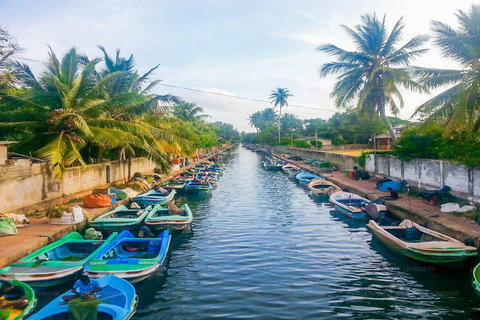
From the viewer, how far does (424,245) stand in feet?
33.2

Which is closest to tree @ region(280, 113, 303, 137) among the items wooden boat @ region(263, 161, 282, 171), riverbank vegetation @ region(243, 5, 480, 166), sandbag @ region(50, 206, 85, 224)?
wooden boat @ region(263, 161, 282, 171)

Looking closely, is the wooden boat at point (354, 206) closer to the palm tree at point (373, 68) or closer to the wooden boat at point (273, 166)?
the palm tree at point (373, 68)

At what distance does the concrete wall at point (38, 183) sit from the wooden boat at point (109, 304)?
8.21m

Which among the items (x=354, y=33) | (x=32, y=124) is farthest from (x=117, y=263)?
(x=354, y=33)

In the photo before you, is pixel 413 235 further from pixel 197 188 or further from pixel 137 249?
pixel 197 188

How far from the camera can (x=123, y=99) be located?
1898cm

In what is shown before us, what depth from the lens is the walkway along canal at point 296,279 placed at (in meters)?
7.80

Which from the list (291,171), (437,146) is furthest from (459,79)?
(291,171)

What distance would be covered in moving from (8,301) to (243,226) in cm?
961

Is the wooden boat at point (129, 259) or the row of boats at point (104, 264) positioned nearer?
the row of boats at point (104, 264)

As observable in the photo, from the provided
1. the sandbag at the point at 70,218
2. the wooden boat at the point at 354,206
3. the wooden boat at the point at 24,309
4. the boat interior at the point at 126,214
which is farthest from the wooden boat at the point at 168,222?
the wooden boat at the point at 354,206

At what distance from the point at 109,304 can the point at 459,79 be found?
18.1m

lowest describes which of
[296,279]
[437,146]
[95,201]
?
[296,279]

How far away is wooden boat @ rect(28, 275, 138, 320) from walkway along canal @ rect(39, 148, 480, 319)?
0.72 metres
